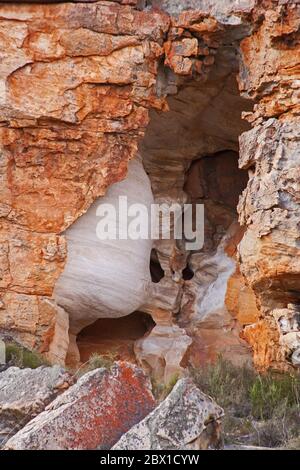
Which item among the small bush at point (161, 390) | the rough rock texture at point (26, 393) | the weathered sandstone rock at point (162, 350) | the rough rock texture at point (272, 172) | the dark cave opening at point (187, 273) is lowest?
the weathered sandstone rock at point (162, 350)

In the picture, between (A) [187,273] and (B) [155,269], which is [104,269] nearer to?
(B) [155,269]

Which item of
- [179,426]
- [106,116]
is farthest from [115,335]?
[179,426]

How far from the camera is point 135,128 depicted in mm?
8172

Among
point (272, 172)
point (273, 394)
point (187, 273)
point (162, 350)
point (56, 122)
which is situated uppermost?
point (56, 122)

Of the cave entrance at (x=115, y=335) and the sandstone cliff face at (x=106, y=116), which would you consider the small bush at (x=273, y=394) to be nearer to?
the sandstone cliff face at (x=106, y=116)

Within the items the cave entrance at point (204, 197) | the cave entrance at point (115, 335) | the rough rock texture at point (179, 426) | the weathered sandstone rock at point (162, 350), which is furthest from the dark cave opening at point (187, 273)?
the rough rock texture at point (179, 426)

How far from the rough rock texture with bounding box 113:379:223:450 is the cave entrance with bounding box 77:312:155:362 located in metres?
4.08

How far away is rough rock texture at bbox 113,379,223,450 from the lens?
4.86 meters

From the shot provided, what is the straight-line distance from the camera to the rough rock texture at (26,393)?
575 cm

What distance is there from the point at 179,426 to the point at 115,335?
477 centimetres

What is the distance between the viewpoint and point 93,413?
5199 mm

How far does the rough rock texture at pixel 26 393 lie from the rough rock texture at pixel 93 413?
0.31 meters

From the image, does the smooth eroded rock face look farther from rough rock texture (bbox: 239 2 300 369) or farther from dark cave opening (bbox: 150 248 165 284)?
rough rock texture (bbox: 239 2 300 369)

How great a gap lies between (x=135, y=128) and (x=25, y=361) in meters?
2.53
